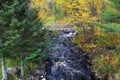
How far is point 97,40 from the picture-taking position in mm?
26703

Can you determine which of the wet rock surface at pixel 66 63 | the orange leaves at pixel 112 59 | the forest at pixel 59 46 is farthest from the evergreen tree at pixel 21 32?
the orange leaves at pixel 112 59

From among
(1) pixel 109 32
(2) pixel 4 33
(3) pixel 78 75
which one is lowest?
(3) pixel 78 75

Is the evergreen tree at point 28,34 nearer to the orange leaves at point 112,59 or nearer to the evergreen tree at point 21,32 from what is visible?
the evergreen tree at point 21,32

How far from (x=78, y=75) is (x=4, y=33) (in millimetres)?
6583

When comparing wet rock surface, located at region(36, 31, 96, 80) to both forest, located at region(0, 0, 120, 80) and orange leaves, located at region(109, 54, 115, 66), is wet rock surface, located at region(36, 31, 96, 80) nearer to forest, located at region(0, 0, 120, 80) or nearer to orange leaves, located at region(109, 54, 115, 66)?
forest, located at region(0, 0, 120, 80)

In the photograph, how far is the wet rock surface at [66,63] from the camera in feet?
75.5

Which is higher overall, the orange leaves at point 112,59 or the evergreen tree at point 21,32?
the evergreen tree at point 21,32

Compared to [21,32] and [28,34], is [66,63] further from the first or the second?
[21,32]

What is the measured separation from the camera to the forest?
69.7ft

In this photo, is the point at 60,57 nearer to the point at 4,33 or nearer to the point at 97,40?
the point at 97,40

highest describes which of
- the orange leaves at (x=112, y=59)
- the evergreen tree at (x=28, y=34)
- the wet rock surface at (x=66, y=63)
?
the evergreen tree at (x=28, y=34)

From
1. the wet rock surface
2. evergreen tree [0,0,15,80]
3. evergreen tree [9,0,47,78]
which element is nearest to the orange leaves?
the wet rock surface

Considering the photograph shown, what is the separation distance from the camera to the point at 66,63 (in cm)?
2450

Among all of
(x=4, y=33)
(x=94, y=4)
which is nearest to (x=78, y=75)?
(x=4, y=33)
